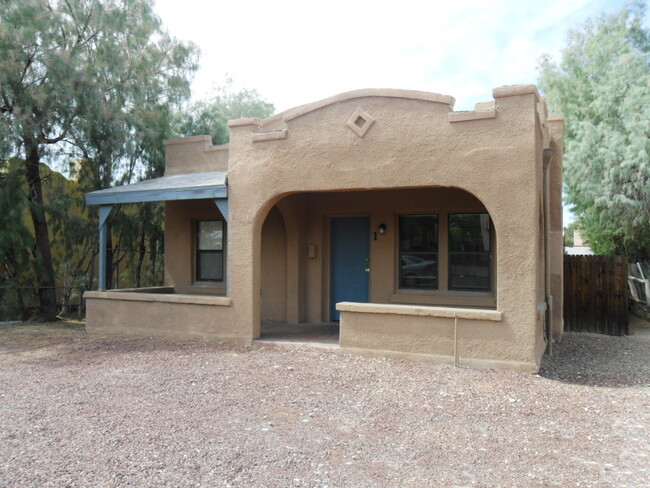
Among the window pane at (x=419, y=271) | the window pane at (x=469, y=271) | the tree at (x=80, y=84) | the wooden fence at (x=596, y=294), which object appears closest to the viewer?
the window pane at (x=469, y=271)

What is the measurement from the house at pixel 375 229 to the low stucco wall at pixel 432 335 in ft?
0.06

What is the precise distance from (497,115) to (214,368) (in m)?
5.43

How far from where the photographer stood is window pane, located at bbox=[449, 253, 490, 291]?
10352mm

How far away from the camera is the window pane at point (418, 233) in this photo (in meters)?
10.8

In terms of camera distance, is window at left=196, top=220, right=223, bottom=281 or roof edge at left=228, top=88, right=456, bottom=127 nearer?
roof edge at left=228, top=88, right=456, bottom=127

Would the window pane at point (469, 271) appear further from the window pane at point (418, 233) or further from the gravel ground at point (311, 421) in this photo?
the gravel ground at point (311, 421)

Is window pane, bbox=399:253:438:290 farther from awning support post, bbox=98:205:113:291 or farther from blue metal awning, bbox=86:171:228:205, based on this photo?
awning support post, bbox=98:205:113:291

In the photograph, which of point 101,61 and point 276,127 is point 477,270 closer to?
point 276,127

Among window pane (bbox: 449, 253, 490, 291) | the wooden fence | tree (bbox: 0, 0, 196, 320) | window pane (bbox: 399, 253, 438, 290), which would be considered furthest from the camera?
tree (bbox: 0, 0, 196, 320)

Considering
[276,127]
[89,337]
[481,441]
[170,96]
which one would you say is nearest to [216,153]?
[276,127]

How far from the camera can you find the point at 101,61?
13594mm

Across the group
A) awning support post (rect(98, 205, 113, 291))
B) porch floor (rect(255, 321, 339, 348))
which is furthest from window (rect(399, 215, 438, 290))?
awning support post (rect(98, 205, 113, 291))

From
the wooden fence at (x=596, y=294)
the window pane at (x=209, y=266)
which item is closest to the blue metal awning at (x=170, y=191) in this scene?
the window pane at (x=209, y=266)

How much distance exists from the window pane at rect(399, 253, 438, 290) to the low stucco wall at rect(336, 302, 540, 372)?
2.50 metres
